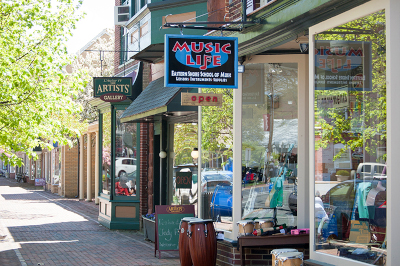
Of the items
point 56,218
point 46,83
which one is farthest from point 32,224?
point 46,83

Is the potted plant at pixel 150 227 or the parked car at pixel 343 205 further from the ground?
the parked car at pixel 343 205

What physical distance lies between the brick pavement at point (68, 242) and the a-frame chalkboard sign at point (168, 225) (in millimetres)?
294

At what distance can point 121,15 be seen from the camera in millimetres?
14883

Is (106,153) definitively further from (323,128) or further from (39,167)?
(39,167)

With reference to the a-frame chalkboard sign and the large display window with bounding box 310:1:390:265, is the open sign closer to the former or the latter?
the a-frame chalkboard sign

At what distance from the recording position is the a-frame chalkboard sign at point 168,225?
9.40m

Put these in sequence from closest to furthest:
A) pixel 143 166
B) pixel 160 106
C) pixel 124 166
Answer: pixel 160 106, pixel 143 166, pixel 124 166

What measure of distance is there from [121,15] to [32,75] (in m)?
4.74

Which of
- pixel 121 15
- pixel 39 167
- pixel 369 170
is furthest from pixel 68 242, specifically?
pixel 39 167

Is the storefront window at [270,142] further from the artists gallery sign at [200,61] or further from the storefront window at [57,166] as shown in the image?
the storefront window at [57,166]

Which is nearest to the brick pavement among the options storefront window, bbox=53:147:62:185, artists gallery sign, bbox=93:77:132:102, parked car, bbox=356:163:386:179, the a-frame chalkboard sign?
the a-frame chalkboard sign

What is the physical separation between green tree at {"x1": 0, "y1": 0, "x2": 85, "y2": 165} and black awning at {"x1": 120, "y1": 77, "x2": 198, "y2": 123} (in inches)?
59.0

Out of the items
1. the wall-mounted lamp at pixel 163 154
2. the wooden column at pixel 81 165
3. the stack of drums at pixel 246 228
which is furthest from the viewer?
the wooden column at pixel 81 165

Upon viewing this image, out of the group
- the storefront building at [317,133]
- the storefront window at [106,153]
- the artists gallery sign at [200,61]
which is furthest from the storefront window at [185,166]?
the artists gallery sign at [200,61]
